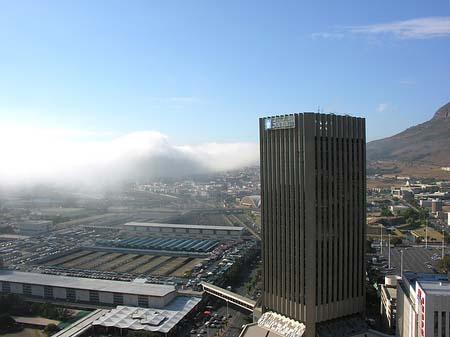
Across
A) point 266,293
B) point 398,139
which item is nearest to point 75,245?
point 266,293

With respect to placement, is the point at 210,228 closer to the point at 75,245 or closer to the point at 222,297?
the point at 75,245

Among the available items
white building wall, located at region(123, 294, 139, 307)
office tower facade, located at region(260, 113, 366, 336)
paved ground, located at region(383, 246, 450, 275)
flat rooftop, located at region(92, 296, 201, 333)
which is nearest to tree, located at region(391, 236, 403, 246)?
paved ground, located at region(383, 246, 450, 275)

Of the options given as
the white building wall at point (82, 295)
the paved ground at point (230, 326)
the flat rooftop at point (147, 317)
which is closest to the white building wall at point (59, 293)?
the white building wall at point (82, 295)

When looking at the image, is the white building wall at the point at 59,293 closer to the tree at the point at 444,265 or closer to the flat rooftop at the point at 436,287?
the flat rooftop at the point at 436,287

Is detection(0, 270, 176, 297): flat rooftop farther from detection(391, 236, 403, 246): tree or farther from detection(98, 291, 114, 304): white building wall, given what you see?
detection(391, 236, 403, 246): tree

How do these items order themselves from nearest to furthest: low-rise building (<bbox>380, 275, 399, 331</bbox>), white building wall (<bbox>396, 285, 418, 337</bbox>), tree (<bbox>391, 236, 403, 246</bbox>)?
white building wall (<bbox>396, 285, 418, 337</bbox>) < low-rise building (<bbox>380, 275, 399, 331</bbox>) < tree (<bbox>391, 236, 403, 246</bbox>)

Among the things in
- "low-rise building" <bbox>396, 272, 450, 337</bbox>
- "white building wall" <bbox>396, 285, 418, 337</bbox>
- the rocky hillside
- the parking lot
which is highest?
the rocky hillside
